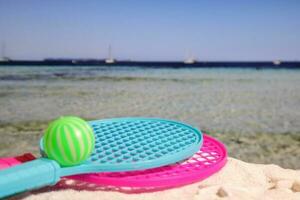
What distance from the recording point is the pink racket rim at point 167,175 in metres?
2.01

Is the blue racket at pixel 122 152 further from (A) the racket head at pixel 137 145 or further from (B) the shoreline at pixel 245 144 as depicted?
(B) the shoreline at pixel 245 144

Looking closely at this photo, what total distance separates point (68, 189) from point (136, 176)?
410 mm

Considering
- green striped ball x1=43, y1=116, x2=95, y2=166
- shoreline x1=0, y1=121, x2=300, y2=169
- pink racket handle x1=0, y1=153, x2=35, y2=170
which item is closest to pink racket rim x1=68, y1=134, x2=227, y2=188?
green striped ball x1=43, y1=116, x2=95, y2=166

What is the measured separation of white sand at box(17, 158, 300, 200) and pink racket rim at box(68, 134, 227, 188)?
0.17ft

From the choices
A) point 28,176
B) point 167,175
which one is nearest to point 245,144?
point 167,175

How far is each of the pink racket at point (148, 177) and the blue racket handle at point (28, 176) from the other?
21 centimetres

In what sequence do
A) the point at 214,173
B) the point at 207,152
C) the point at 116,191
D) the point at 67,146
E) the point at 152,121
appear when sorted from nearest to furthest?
the point at 67,146
the point at 116,191
the point at 214,173
the point at 207,152
the point at 152,121

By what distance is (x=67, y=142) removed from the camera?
6.25ft

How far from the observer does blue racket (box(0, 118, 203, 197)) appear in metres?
1.78

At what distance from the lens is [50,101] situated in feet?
26.5

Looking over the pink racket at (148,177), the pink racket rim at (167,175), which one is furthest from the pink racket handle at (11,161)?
the pink racket rim at (167,175)

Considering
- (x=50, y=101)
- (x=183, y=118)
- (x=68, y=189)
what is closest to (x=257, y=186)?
(x=68, y=189)

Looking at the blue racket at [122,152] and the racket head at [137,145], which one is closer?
the blue racket at [122,152]

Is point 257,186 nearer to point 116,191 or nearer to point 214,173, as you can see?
point 214,173
